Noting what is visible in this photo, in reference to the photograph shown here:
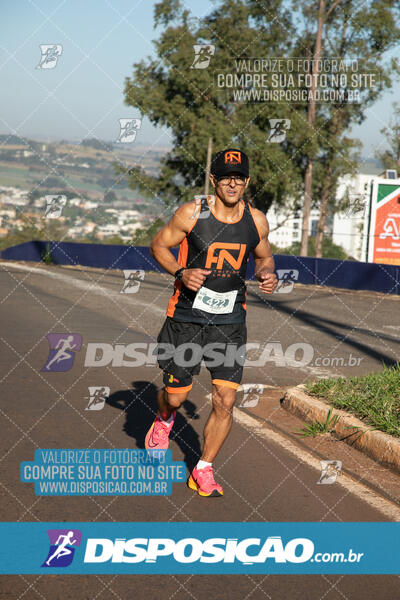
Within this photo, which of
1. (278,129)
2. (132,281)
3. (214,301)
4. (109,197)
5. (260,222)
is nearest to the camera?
(214,301)

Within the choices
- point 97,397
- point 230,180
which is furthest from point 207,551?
point 97,397

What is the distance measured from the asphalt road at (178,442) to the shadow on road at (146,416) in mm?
10

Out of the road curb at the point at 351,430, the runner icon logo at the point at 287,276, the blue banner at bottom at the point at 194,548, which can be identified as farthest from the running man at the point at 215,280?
the runner icon logo at the point at 287,276

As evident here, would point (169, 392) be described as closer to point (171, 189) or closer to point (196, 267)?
point (196, 267)

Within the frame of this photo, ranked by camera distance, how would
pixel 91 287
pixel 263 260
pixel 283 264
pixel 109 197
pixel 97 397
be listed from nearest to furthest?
pixel 263 260 → pixel 97 397 → pixel 91 287 → pixel 283 264 → pixel 109 197

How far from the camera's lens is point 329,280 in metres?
25.8

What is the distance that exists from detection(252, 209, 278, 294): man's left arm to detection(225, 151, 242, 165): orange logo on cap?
1.26ft

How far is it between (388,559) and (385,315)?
13673 mm

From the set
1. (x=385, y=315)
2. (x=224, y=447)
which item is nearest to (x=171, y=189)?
(x=385, y=315)

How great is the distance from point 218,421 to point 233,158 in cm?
172

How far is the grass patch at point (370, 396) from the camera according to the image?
5999 mm

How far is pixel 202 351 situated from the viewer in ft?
16.0

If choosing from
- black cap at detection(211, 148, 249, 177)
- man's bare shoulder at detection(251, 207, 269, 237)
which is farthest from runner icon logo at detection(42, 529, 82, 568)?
black cap at detection(211, 148, 249, 177)

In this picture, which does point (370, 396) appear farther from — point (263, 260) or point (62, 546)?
point (62, 546)
